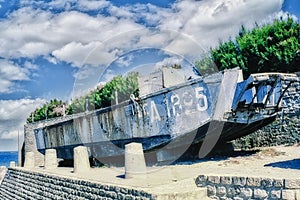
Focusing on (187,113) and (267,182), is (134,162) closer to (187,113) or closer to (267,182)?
(187,113)

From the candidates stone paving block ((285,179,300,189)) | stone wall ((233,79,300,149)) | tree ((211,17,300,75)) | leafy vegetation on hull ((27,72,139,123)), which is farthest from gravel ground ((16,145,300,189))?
leafy vegetation on hull ((27,72,139,123))

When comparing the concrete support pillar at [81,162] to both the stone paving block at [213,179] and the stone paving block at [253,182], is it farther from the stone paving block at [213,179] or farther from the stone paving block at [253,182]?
the stone paving block at [253,182]

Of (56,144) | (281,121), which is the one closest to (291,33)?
(281,121)

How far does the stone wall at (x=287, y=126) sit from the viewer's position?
14.7m

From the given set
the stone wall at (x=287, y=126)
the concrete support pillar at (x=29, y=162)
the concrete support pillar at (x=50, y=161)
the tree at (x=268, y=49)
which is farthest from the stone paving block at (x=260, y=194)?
the tree at (x=268, y=49)

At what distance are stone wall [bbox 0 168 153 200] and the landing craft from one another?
3031 mm

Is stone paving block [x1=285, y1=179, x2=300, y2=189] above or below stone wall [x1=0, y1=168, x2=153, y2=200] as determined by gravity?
above

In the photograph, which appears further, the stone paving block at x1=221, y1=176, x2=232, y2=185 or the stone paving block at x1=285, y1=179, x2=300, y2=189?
the stone paving block at x1=221, y1=176, x2=232, y2=185

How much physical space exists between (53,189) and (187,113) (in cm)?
554

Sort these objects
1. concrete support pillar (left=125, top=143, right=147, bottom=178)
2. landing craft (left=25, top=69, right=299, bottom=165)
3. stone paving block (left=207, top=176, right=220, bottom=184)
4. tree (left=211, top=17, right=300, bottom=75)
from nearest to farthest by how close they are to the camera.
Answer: stone paving block (left=207, top=176, right=220, bottom=184)
concrete support pillar (left=125, top=143, right=147, bottom=178)
landing craft (left=25, top=69, right=299, bottom=165)
tree (left=211, top=17, right=300, bottom=75)

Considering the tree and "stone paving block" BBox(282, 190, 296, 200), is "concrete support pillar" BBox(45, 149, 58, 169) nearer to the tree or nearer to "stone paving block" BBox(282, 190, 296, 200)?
"stone paving block" BBox(282, 190, 296, 200)

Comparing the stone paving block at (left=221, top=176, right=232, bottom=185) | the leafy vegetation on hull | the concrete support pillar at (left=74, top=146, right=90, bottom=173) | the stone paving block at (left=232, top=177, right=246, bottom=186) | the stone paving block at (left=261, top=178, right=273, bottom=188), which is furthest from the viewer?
the leafy vegetation on hull

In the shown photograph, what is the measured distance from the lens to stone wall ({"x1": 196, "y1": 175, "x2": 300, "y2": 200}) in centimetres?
576

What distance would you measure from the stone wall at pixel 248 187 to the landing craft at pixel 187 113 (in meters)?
4.31
